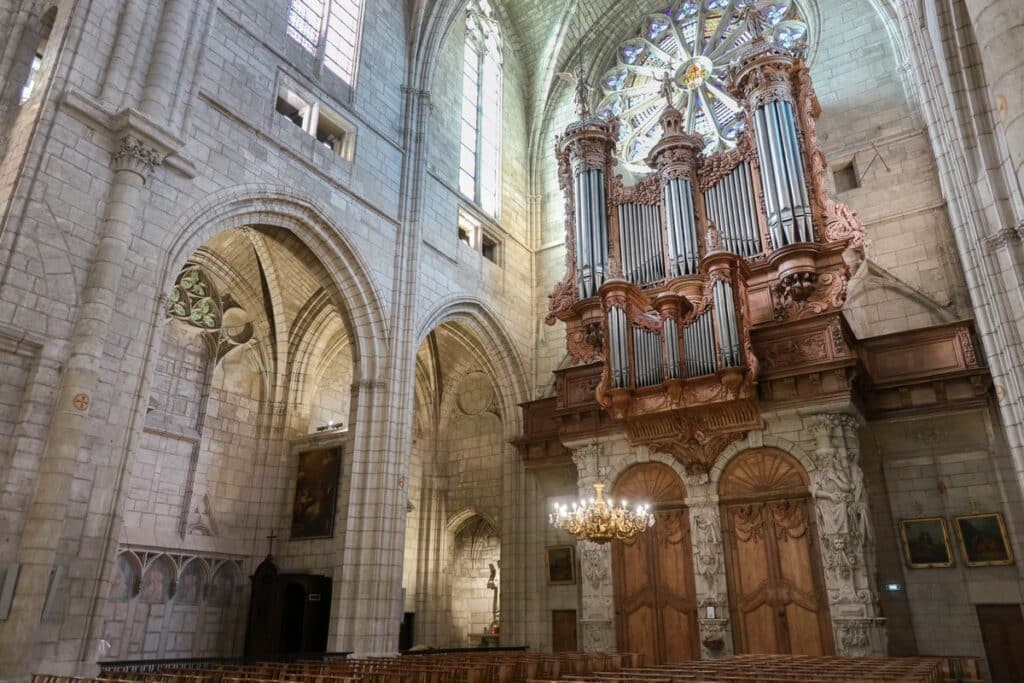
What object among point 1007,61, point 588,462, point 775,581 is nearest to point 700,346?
point 588,462

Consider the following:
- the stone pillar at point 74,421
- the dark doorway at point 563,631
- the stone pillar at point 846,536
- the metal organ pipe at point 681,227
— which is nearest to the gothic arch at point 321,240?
the stone pillar at point 74,421

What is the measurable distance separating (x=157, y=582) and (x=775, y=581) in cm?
1179

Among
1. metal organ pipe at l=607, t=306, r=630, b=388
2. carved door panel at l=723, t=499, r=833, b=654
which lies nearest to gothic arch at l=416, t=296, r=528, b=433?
metal organ pipe at l=607, t=306, r=630, b=388

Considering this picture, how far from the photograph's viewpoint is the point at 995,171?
25.5ft

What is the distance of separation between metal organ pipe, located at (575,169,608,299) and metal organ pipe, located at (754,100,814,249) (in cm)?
351

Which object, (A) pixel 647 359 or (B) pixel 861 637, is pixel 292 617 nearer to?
(A) pixel 647 359

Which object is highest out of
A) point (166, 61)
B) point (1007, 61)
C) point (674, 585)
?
point (166, 61)

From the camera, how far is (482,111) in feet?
62.3

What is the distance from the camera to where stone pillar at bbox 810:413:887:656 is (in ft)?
34.8

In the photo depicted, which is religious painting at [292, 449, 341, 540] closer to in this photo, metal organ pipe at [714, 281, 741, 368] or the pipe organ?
the pipe organ

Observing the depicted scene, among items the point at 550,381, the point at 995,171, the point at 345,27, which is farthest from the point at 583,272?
the point at 995,171

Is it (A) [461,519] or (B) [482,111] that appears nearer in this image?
(B) [482,111]

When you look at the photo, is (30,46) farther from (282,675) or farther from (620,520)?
(620,520)

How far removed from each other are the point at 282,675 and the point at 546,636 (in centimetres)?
967
